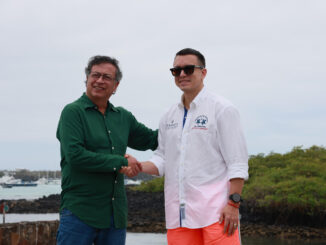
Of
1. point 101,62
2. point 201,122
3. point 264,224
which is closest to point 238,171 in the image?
point 201,122

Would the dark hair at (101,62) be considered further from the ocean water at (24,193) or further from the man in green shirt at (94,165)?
the ocean water at (24,193)

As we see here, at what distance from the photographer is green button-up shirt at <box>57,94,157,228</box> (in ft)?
13.4

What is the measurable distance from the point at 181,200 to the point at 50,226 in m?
4.65

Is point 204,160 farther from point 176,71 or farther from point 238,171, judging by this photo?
point 176,71

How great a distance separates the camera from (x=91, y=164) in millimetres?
4051

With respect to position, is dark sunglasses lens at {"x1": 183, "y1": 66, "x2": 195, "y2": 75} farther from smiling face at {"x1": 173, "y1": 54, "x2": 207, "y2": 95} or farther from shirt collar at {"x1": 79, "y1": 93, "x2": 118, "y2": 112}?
shirt collar at {"x1": 79, "y1": 93, "x2": 118, "y2": 112}

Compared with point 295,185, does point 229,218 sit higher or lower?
higher

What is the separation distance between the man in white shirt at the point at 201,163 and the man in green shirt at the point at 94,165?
0.47m

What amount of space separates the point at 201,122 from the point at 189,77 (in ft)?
1.41

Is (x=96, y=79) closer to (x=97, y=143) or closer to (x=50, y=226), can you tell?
(x=97, y=143)

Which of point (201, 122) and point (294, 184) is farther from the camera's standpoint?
point (294, 184)

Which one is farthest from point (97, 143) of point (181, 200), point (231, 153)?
point (231, 153)

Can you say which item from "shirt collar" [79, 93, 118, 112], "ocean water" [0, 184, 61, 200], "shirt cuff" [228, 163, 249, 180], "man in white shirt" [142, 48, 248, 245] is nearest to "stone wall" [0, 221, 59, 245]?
"shirt collar" [79, 93, 118, 112]

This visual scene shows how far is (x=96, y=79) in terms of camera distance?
4.42 metres
